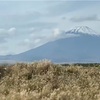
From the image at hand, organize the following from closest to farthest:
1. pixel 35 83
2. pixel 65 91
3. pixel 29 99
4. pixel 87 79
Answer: pixel 29 99 < pixel 65 91 < pixel 35 83 < pixel 87 79

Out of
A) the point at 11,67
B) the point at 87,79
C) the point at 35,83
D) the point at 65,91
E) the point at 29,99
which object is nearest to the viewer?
the point at 29,99

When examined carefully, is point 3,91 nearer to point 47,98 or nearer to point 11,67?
point 47,98

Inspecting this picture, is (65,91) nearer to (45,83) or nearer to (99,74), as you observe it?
(45,83)

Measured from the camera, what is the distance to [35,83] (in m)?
18.7

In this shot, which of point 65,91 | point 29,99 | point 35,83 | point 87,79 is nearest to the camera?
point 29,99

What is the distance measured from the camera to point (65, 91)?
17141 mm

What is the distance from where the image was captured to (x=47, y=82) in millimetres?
19141

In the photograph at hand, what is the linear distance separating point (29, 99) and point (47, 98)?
2.07ft

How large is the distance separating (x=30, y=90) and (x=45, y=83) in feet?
4.36

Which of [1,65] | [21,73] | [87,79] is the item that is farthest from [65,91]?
[1,65]

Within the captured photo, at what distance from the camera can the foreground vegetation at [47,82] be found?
1617cm

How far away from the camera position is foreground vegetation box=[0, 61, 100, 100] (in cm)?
1617

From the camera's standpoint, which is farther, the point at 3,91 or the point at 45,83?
the point at 45,83

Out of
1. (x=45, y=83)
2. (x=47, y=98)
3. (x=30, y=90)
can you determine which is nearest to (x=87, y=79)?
(x=45, y=83)
